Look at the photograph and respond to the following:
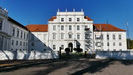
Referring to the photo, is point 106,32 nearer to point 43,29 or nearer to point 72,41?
point 72,41

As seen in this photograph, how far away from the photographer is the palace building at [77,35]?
112 ft

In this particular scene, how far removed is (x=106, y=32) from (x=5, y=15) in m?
33.3

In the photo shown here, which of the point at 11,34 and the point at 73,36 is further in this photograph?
the point at 73,36

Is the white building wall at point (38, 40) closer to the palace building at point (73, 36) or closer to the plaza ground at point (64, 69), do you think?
the palace building at point (73, 36)

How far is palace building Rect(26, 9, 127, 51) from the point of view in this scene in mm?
34162

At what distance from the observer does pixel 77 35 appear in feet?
113

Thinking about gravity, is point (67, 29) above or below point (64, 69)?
above

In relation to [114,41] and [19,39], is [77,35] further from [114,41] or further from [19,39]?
[19,39]

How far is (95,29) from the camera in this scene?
118ft

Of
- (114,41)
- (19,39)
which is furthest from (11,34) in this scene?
(114,41)

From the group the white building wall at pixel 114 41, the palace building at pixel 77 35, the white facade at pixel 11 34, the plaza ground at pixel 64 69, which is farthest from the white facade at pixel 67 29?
the plaza ground at pixel 64 69

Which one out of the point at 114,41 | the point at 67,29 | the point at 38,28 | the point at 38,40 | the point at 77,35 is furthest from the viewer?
the point at 38,28

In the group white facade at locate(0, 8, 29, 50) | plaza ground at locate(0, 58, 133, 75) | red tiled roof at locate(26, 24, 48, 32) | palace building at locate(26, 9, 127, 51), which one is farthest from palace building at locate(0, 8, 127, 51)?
plaza ground at locate(0, 58, 133, 75)

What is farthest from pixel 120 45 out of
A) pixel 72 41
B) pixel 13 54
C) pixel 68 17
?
pixel 13 54
